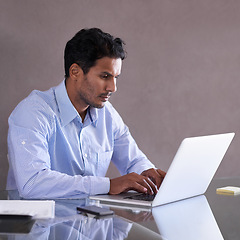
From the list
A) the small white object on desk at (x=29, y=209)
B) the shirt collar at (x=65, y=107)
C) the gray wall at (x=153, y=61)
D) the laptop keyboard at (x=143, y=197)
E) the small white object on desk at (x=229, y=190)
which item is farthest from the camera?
the gray wall at (x=153, y=61)

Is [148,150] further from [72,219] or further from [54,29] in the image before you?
[72,219]

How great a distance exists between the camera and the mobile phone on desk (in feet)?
4.42

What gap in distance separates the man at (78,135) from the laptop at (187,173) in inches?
5.0

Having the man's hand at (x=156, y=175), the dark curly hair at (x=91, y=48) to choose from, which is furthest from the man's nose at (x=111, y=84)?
the man's hand at (x=156, y=175)

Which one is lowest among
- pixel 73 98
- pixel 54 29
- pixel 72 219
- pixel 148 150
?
pixel 148 150

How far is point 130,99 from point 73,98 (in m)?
0.60

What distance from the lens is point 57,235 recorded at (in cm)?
113

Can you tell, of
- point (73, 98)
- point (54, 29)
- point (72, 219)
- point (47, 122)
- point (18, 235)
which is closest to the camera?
point (18, 235)

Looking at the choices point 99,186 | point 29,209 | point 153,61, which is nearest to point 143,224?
point 29,209

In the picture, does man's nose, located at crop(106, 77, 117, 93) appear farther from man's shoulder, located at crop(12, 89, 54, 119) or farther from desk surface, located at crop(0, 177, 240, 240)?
desk surface, located at crop(0, 177, 240, 240)

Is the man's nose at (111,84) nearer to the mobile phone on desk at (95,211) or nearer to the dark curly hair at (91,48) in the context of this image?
the dark curly hair at (91,48)

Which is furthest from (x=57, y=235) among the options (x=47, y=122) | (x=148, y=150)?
(x=148, y=150)

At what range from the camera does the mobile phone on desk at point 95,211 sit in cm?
135

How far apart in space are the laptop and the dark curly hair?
66 centimetres
